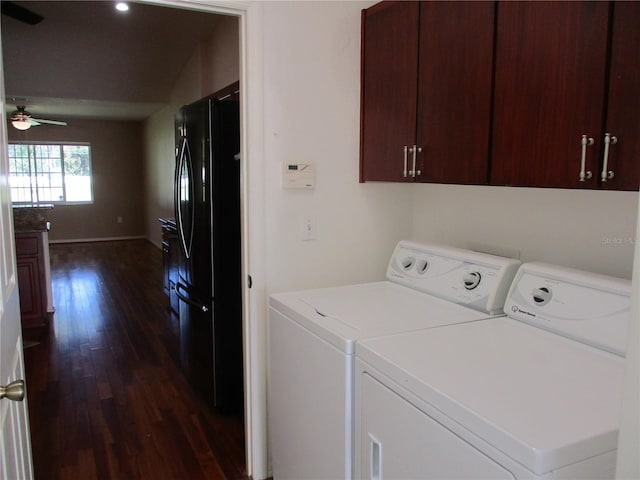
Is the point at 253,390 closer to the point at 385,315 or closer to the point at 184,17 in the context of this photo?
the point at 385,315

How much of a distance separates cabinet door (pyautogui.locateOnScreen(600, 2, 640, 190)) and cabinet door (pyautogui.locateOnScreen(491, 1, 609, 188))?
1.3 inches

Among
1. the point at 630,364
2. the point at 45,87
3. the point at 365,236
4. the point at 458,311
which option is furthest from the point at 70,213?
the point at 630,364

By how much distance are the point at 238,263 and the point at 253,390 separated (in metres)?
0.76

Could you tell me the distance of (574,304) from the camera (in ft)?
4.96

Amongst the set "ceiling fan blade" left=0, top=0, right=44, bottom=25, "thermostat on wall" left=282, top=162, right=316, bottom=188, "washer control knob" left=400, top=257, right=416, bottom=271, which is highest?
"ceiling fan blade" left=0, top=0, right=44, bottom=25

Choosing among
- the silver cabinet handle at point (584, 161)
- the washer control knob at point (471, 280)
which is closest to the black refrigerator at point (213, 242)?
the washer control knob at point (471, 280)

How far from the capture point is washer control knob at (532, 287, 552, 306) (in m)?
1.60

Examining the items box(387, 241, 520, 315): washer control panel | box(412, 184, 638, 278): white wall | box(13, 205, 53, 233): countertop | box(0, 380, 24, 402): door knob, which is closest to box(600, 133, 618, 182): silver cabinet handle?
box(412, 184, 638, 278): white wall

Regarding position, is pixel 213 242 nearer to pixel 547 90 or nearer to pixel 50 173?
pixel 547 90

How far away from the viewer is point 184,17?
4621 millimetres

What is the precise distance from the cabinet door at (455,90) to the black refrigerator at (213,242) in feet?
3.79

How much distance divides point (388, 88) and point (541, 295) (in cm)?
106

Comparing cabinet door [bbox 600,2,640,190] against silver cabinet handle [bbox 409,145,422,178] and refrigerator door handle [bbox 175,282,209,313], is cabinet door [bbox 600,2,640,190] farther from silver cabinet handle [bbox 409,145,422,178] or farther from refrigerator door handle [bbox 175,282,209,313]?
refrigerator door handle [bbox 175,282,209,313]

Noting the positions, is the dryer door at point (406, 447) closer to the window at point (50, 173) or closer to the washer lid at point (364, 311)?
the washer lid at point (364, 311)
